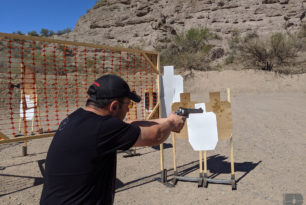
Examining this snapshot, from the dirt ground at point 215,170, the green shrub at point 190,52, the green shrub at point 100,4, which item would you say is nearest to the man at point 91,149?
the dirt ground at point 215,170

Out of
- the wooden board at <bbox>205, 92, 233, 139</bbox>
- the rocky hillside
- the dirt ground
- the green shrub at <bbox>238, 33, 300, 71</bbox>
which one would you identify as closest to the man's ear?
the dirt ground

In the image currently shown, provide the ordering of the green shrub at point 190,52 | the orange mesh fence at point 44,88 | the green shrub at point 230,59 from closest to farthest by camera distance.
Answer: the orange mesh fence at point 44,88, the green shrub at point 190,52, the green shrub at point 230,59

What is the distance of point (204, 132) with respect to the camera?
345 cm

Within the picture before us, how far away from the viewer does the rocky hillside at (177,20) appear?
26672 millimetres

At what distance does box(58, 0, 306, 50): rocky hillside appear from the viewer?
87.5 feet

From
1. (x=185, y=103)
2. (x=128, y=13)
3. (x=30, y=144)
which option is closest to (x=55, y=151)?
(x=185, y=103)

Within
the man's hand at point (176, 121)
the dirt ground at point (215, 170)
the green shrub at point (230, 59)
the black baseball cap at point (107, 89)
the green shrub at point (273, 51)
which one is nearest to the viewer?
the black baseball cap at point (107, 89)

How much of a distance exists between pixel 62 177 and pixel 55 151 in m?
0.15

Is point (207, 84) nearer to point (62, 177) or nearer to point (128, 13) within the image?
point (62, 177)

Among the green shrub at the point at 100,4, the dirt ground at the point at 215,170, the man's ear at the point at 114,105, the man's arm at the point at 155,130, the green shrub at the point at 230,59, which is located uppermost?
the green shrub at the point at 100,4

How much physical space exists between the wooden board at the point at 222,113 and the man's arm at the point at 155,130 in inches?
69.9

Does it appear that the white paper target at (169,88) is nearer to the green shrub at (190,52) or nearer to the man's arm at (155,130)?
the man's arm at (155,130)

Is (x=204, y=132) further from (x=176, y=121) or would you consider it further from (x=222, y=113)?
(x=176, y=121)

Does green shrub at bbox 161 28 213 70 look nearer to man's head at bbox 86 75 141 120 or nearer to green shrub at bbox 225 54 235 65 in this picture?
green shrub at bbox 225 54 235 65
